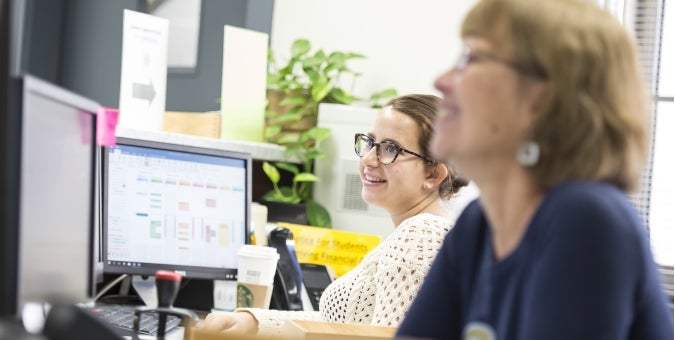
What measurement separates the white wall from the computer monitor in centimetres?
245

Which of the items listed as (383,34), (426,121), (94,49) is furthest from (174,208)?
(94,49)

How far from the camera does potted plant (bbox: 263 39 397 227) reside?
3.66 m

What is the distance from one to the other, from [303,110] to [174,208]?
1.17 metres

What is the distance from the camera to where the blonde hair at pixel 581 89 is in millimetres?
1134

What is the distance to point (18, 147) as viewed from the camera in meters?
1.10

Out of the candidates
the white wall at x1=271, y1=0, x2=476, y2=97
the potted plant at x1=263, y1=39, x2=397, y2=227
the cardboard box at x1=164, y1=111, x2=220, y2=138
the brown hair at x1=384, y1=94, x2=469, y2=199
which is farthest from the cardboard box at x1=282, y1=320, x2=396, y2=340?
the white wall at x1=271, y1=0, x2=476, y2=97

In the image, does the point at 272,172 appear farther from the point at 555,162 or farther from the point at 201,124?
the point at 555,162

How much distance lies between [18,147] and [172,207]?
64.3 inches

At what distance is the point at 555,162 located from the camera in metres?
1.16

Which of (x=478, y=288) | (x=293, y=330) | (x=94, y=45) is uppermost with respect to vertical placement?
(x=94, y=45)

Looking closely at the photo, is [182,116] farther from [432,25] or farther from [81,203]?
[81,203]

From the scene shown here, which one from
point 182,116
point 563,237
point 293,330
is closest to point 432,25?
point 182,116

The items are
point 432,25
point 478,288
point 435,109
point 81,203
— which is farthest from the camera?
point 432,25

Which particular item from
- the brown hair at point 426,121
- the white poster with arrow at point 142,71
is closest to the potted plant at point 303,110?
the white poster with arrow at point 142,71
